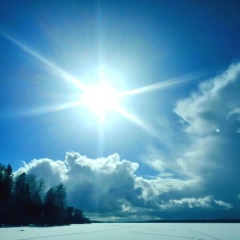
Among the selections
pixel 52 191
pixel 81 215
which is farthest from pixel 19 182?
pixel 81 215

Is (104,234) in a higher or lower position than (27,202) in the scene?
lower

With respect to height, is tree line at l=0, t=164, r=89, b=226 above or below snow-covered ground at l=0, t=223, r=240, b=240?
above

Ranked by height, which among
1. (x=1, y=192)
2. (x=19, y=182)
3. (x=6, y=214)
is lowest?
(x=6, y=214)

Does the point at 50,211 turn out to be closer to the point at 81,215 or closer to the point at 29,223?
the point at 29,223

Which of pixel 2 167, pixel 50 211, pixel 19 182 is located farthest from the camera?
pixel 50 211

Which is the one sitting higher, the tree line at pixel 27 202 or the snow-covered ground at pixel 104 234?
the tree line at pixel 27 202

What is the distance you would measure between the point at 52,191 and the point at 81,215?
63.4 m

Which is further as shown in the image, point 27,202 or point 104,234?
point 27,202

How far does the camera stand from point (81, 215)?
151875 mm

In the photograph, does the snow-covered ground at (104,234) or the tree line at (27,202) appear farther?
the tree line at (27,202)

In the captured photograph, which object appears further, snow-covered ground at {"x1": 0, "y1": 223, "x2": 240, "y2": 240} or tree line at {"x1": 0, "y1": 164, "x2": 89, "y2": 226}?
tree line at {"x1": 0, "y1": 164, "x2": 89, "y2": 226}

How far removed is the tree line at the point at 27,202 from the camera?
246 ft

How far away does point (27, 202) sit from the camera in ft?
280

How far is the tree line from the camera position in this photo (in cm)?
7506
